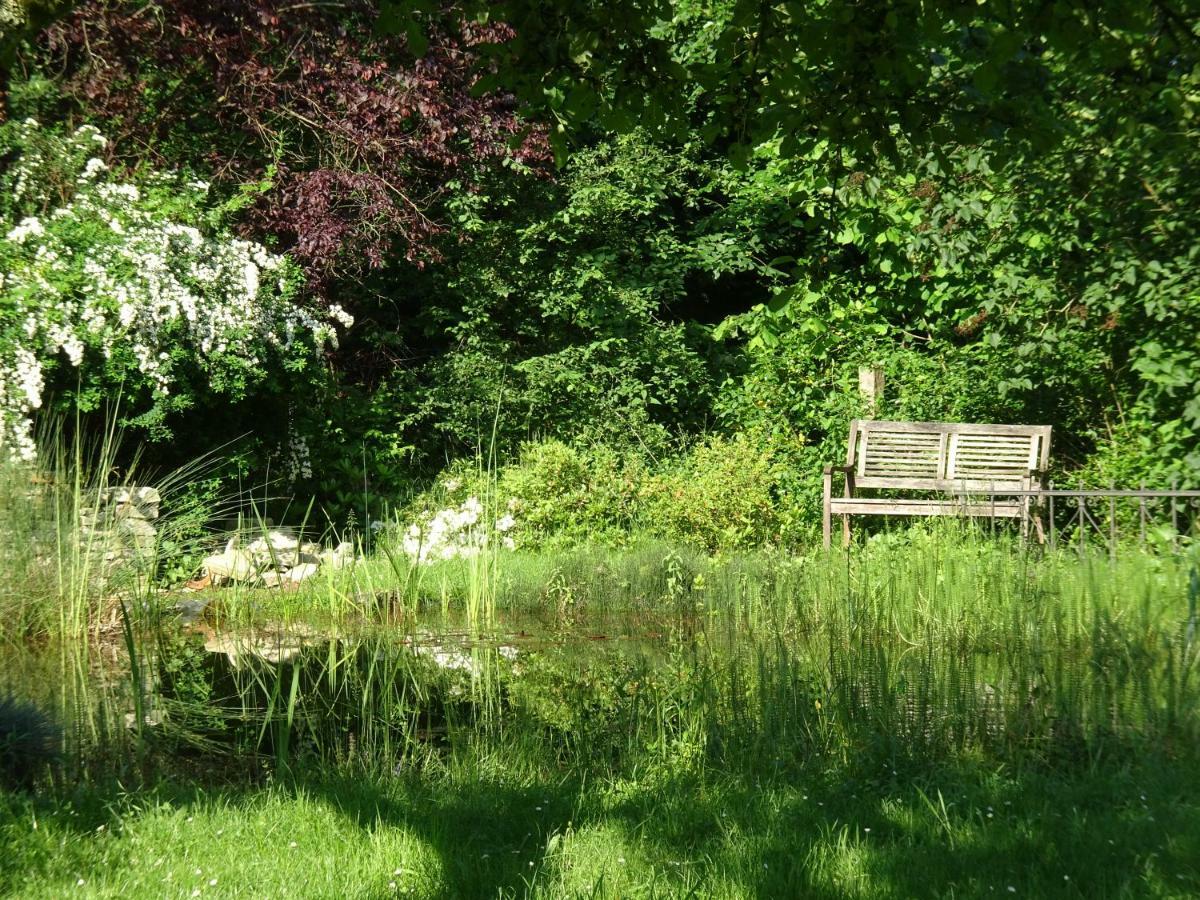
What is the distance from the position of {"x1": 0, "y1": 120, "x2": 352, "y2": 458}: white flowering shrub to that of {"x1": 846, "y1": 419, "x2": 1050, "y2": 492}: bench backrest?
4.50 metres

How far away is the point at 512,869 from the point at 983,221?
22.3 feet

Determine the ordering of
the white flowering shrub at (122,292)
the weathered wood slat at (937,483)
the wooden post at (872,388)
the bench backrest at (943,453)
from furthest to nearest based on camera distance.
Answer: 1. the wooden post at (872,388)
2. the bench backrest at (943,453)
3. the weathered wood slat at (937,483)
4. the white flowering shrub at (122,292)

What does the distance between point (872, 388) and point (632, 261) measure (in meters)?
3.58

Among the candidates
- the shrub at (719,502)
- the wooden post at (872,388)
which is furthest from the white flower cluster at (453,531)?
the wooden post at (872,388)

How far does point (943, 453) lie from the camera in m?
9.33

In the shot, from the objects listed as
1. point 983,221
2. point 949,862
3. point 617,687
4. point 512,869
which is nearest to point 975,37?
point 949,862

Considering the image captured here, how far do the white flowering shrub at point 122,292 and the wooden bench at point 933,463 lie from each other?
438 centimetres

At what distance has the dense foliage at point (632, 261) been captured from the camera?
7285 mm

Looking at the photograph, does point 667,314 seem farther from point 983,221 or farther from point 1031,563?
point 1031,563

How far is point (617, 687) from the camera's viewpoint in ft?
→ 18.4

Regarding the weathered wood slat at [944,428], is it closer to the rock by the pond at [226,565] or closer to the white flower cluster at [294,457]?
the white flower cluster at [294,457]

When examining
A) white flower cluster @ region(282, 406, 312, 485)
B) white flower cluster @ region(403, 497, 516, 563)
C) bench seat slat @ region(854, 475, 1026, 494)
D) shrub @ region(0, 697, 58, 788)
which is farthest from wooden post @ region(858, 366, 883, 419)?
shrub @ region(0, 697, 58, 788)

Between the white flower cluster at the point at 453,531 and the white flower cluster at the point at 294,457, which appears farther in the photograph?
the white flower cluster at the point at 294,457

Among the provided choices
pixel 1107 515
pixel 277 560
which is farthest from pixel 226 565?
pixel 1107 515
